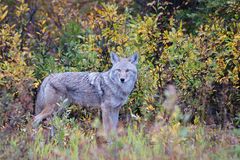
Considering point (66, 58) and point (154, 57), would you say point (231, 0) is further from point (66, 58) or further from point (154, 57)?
point (66, 58)

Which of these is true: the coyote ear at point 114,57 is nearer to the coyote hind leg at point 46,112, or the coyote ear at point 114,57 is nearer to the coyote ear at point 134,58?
the coyote ear at point 134,58

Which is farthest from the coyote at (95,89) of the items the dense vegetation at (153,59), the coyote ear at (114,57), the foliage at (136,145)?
the foliage at (136,145)

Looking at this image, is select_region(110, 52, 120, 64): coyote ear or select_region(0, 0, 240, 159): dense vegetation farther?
select_region(110, 52, 120, 64): coyote ear

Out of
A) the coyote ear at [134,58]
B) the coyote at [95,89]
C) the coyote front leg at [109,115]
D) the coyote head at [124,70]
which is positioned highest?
the coyote ear at [134,58]

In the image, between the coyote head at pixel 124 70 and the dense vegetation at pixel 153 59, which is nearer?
the dense vegetation at pixel 153 59

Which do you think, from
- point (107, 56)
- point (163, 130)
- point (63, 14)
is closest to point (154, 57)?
point (107, 56)

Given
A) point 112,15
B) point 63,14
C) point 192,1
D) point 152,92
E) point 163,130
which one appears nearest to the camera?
point 163,130

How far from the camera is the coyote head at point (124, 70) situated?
993cm

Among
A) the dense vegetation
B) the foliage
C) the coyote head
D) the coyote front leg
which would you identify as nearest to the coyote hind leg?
the dense vegetation

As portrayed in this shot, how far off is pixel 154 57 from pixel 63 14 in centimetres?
341

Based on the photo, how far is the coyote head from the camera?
9930mm

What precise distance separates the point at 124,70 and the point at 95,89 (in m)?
0.67

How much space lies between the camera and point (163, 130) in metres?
6.34

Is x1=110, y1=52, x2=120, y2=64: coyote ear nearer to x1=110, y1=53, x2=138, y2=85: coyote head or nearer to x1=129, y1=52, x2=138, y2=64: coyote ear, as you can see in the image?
x1=110, y1=53, x2=138, y2=85: coyote head
